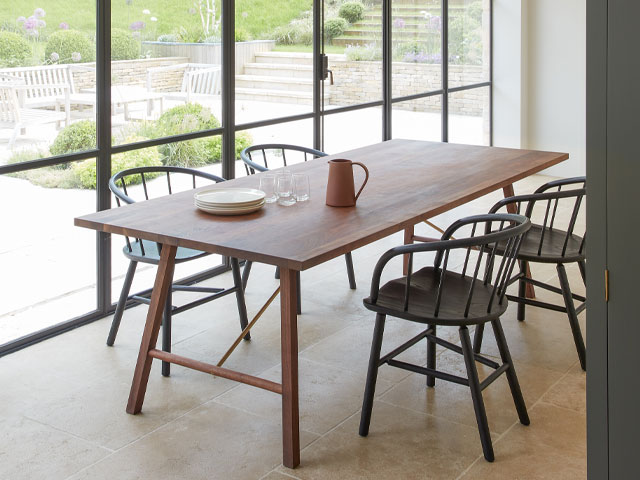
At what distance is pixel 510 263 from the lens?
120 inches

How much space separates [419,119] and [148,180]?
3.08 m

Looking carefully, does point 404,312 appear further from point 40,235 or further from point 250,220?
point 40,235

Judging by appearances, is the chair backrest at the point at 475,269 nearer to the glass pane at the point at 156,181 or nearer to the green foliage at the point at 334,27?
the glass pane at the point at 156,181

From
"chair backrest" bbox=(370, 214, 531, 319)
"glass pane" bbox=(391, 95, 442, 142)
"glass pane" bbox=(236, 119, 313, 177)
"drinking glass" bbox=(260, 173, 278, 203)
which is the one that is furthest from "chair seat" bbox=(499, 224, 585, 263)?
"glass pane" bbox=(391, 95, 442, 142)

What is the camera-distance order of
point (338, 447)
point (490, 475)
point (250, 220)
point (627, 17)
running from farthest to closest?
point (250, 220) < point (338, 447) < point (490, 475) < point (627, 17)

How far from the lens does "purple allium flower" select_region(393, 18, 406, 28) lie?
6465 millimetres

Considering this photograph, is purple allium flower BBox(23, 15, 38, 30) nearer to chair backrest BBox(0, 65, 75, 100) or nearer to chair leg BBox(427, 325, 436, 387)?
chair backrest BBox(0, 65, 75, 100)

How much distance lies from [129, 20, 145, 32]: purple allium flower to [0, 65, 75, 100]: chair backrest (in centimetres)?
44

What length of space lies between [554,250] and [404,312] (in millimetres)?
1032

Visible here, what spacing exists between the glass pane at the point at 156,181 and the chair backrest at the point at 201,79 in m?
0.27

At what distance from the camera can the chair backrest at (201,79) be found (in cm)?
467

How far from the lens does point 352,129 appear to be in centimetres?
605

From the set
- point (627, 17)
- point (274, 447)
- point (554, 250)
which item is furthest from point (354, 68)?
point (627, 17)

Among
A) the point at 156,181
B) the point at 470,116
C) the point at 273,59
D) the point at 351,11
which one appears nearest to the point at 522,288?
the point at 156,181
